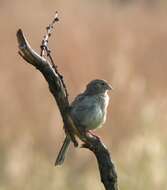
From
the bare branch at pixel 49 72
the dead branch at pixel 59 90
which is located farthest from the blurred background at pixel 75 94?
the bare branch at pixel 49 72

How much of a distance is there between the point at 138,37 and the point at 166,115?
10.7ft

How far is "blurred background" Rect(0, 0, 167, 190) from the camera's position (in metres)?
12.0

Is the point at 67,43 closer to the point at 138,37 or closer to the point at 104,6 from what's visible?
the point at 138,37

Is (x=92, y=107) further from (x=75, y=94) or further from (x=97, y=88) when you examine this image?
(x=75, y=94)

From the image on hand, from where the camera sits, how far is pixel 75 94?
13.3 metres

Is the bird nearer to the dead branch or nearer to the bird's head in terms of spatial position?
the bird's head

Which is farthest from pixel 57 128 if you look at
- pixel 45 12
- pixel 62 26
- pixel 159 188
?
pixel 45 12

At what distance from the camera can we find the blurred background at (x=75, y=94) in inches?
473

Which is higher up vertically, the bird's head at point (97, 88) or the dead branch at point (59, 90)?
the bird's head at point (97, 88)

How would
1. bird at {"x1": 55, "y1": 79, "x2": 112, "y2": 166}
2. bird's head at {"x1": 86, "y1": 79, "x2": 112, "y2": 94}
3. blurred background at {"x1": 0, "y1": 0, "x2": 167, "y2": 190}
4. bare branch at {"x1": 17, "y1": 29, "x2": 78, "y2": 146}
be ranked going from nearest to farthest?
bare branch at {"x1": 17, "y1": 29, "x2": 78, "y2": 146}
bird at {"x1": 55, "y1": 79, "x2": 112, "y2": 166}
bird's head at {"x1": 86, "y1": 79, "x2": 112, "y2": 94}
blurred background at {"x1": 0, "y1": 0, "x2": 167, "y2": 190}

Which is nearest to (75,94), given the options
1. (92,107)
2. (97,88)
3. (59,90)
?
(97,88)

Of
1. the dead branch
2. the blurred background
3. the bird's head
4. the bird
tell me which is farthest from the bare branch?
the blurred background

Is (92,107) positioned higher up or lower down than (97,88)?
lower down

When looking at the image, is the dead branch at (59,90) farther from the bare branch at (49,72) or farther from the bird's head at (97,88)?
the bird's head at (97,88)
